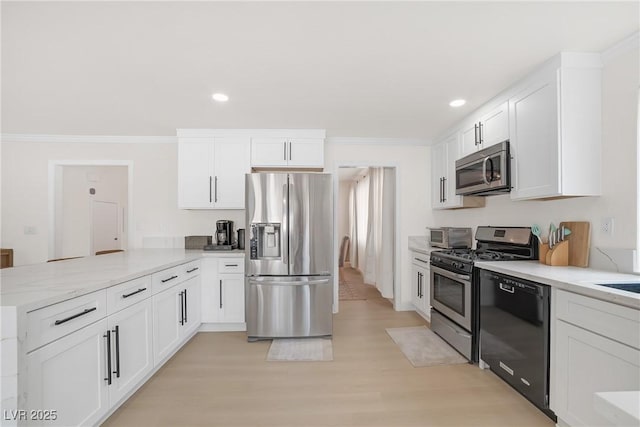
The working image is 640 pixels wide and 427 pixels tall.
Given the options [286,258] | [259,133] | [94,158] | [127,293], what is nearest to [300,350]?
Result: [286,258]

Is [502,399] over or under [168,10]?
under

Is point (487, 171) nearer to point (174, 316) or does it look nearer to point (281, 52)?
point (281, 52)

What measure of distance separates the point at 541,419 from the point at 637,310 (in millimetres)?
1032

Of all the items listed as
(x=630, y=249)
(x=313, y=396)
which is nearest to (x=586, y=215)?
(x=630, y=249)

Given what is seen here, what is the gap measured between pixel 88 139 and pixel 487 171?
468 cm

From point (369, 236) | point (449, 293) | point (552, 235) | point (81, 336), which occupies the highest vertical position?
point (552, 235)

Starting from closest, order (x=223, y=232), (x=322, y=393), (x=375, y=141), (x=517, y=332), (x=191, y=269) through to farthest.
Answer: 1. (x=517, y=332)
2. (x=322, y=393)
3. (x=191, y=269)
4. (x=223, y=232)
5. (x=375, y=141)

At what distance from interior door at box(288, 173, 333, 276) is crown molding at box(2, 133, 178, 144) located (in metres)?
2.02

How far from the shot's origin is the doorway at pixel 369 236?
4273 mm

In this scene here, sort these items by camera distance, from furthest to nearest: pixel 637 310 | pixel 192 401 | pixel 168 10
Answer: pixel 192 401, pixel 168 10, pixel 637 310

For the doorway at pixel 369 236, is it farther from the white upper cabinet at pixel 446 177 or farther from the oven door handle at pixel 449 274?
the oven door handle at pixel 449 274

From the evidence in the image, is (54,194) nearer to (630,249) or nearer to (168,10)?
(168,10)

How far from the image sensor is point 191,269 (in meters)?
2.91

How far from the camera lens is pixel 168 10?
1493mm
